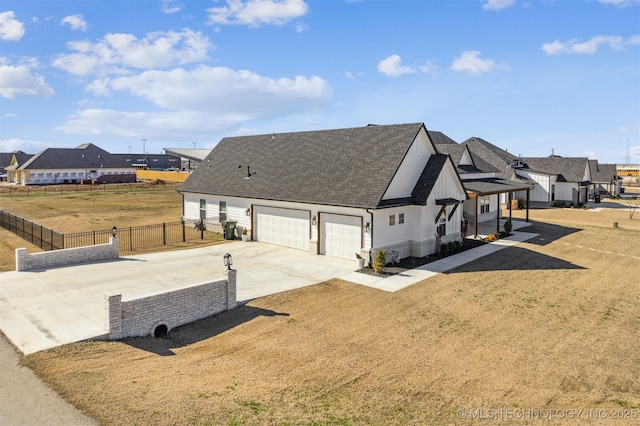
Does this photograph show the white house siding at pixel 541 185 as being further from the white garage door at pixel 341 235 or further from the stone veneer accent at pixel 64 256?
the stone veneer accent at pixel 64 256

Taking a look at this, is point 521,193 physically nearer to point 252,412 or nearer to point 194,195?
point 194,195

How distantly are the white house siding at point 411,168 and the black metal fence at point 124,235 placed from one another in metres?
12.7

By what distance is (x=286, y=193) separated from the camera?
24312 mm

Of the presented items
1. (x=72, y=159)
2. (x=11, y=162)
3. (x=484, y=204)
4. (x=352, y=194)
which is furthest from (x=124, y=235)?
(x=11, y=162)

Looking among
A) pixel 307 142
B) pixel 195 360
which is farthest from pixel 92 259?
pixel 307 142

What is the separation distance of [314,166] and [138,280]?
12143 mm

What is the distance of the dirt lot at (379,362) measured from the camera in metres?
8.29

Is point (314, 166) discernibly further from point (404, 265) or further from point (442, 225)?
point (404, 265)

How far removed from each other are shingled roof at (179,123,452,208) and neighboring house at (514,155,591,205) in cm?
3099

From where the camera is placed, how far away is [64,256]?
19562mm

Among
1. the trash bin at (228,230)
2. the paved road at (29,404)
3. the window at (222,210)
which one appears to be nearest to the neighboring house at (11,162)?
the window at (222,210)

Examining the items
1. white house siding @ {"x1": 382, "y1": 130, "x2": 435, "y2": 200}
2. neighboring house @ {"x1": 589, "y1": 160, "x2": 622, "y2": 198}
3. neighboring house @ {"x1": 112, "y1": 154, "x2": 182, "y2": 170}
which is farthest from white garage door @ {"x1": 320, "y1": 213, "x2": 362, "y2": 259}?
neighboring house @ {"x1": 112, "y1": 154, "x2": 182, "y2": 170}

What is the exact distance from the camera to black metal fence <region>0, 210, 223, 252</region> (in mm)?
24141

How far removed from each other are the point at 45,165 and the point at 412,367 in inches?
3303
